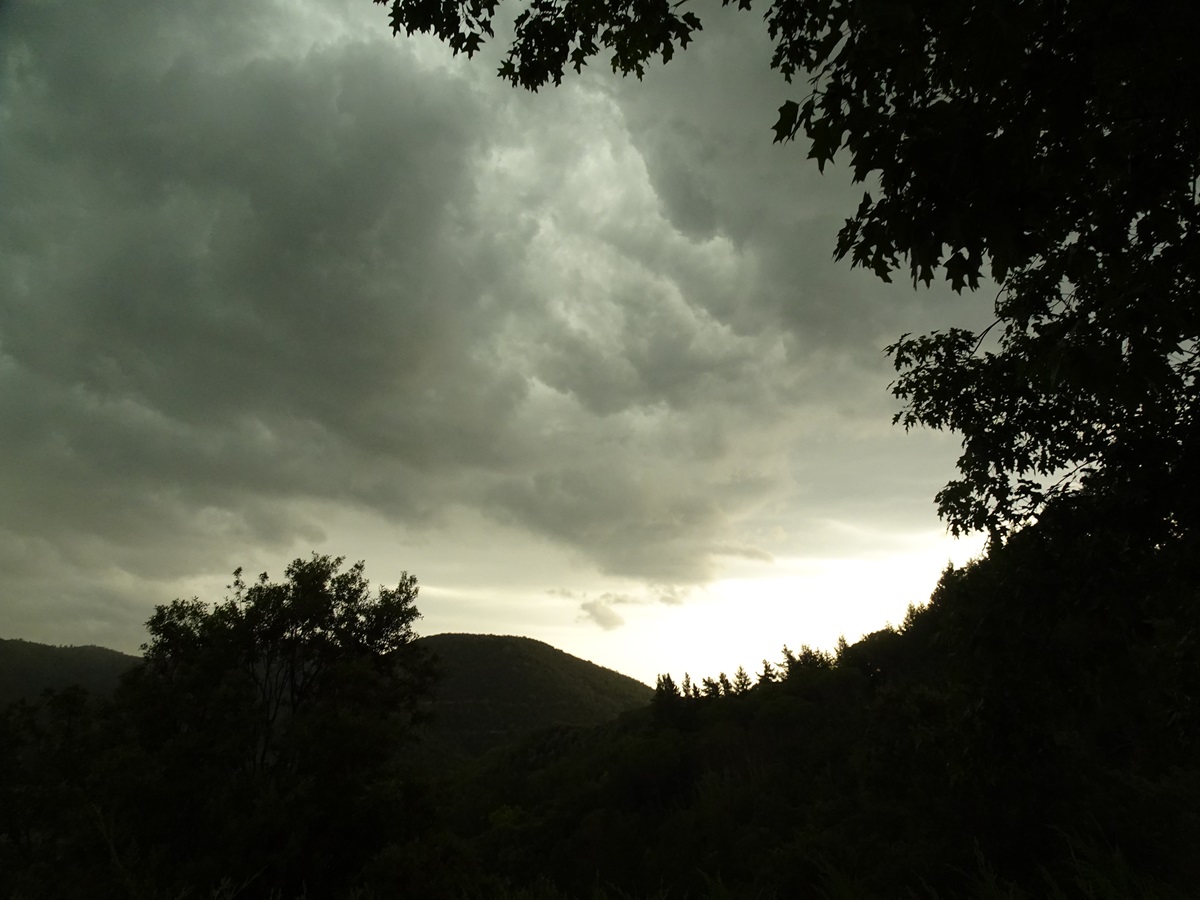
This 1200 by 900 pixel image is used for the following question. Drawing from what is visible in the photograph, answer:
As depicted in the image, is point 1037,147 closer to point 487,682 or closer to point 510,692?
point 510,692

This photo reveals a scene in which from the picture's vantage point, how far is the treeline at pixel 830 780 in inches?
238

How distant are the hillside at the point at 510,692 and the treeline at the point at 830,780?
6159 cm

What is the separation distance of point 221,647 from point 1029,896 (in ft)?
88.6

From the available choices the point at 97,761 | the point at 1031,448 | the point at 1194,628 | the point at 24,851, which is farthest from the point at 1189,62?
the point at 24,851

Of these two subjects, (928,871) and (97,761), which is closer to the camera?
(97,761)

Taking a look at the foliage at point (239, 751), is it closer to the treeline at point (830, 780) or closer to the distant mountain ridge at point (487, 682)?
the treeline at point (830, 780)

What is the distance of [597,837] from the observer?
4409 cm

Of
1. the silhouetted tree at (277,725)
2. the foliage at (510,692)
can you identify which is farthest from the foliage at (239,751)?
the foliage at (510,692)

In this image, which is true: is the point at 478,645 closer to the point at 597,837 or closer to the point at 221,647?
the point at 597,837

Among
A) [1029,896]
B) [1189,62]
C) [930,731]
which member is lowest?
[1029,896]

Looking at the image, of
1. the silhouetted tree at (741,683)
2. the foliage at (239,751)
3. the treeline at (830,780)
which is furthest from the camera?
the silhouetted tree at (741,683)

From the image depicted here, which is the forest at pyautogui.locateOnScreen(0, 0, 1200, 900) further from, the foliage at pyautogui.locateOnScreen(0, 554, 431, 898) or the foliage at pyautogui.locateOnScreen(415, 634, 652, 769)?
the foliage at pyautogui.locateOnScreen(415, 634, 652, 769)

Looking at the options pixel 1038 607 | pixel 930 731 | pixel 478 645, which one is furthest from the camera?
pixel 478 645

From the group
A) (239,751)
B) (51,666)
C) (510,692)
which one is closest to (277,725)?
(239,751)
